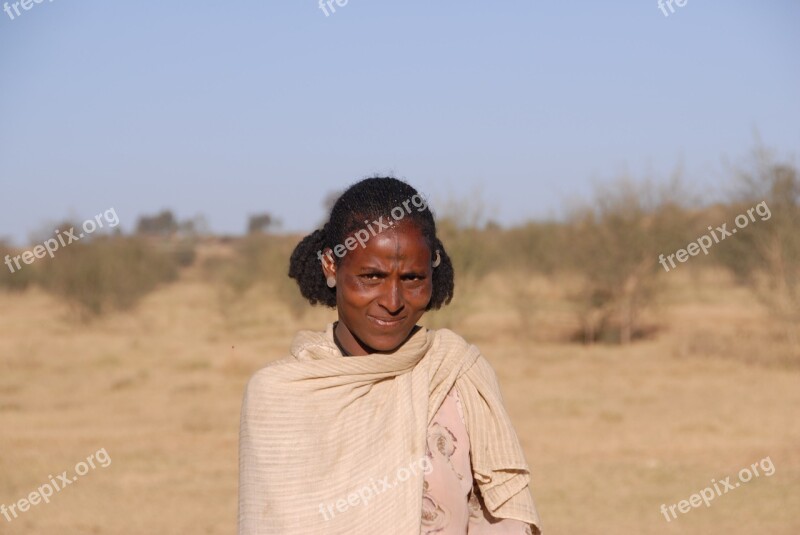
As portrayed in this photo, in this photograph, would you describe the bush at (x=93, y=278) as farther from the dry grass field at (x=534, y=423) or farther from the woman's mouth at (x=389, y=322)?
the woman's mouth at (x=389, y=322)

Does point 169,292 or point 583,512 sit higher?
point 169,292

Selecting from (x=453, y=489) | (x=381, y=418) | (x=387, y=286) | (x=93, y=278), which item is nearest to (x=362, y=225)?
(x=387, y=286)

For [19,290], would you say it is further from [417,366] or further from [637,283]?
[417,366]

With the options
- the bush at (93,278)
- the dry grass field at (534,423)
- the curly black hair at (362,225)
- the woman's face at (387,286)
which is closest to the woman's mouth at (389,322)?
the woman's face at (387,286)

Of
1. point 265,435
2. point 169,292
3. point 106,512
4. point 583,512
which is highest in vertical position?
point 169,292

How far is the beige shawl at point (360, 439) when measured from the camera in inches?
82.3

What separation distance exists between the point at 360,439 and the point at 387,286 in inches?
13.0

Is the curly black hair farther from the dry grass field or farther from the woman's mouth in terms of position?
the dry grass field

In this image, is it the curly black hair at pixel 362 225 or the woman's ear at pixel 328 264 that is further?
the woman's ear at pixel 328 264

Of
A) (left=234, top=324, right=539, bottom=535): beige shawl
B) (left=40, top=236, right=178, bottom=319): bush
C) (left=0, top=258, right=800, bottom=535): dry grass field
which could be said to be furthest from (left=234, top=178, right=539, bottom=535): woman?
(left=40, top=236, right=178, bottom=319): bush

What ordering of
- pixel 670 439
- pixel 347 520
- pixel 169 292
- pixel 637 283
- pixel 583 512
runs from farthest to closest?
pixel 169 292, pixel 637 283, pixel 670 439, pixel 583 512, pixel 347 520

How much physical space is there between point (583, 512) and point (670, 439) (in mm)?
3107

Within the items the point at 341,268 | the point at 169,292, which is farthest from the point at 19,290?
Answer: the point at 341,268

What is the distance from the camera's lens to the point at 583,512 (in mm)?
8062
